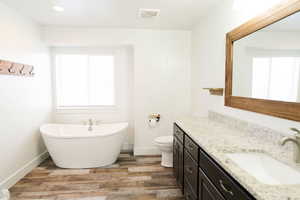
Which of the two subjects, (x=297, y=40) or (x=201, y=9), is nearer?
(x=297, y=40)

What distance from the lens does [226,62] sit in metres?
2.23

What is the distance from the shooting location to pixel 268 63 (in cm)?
160

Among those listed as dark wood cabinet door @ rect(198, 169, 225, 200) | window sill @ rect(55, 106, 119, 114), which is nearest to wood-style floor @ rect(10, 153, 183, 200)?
dark wood cabinet door @ rect(198, 169, 225, 200)

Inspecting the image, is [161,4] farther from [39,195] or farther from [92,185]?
[39,195]

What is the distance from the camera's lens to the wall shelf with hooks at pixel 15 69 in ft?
7.80

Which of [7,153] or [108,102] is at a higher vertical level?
[108,102]

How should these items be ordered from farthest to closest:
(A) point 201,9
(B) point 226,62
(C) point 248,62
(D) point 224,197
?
(A) point 201,9, (B) point 226,62, (C) point 248,62, (D) point 224,197

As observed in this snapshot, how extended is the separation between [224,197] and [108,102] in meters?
3.18

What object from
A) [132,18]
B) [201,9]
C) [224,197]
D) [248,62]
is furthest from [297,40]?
[132,18]

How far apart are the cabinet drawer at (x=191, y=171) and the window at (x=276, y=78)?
905 millimetres

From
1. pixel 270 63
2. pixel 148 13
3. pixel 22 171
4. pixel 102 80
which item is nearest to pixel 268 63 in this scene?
pixel 270 63

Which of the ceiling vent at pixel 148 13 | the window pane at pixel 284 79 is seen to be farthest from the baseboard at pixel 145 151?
the window pane at pixel 284 79

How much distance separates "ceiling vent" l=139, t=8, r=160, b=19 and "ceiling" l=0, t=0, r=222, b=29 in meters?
0.08

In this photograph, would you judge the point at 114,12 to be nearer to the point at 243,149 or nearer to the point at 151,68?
the point at 151,68
